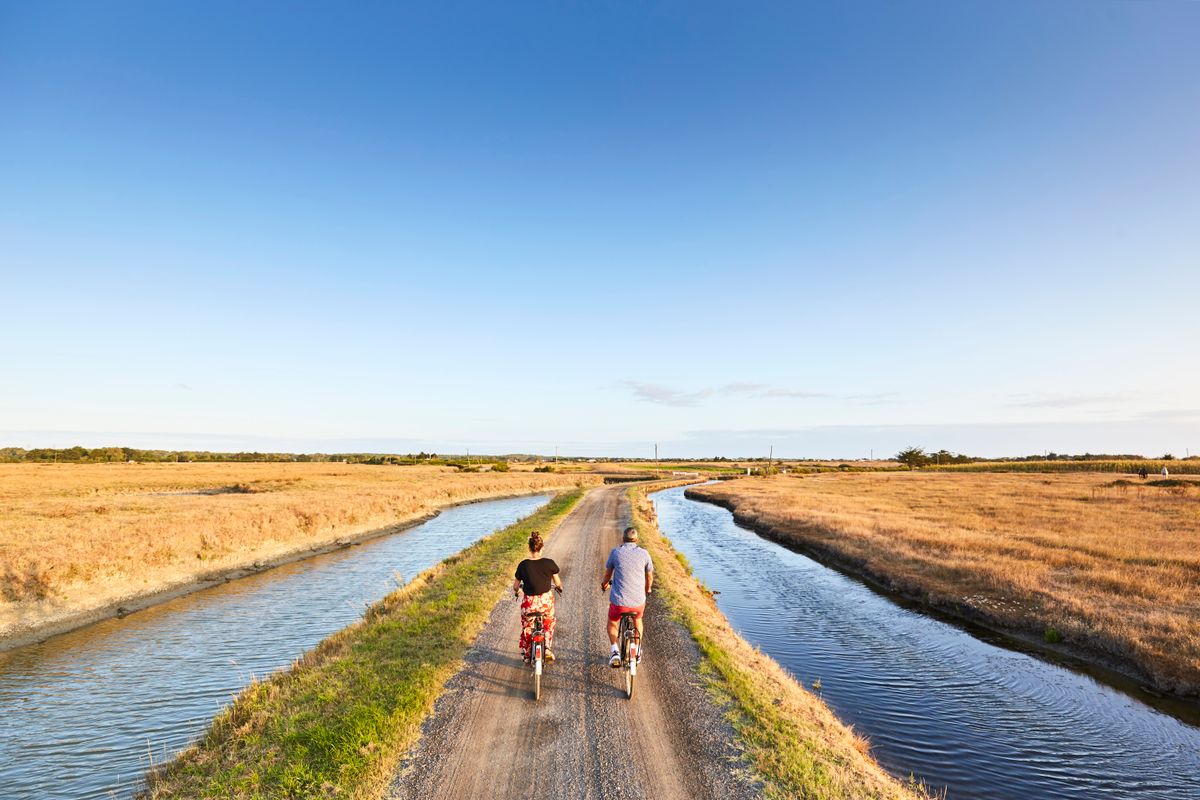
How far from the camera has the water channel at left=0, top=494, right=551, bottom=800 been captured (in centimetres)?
1159

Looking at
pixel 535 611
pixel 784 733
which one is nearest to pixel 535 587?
pixel 535 611

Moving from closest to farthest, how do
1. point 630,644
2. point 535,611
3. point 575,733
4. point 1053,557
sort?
point 575,733, point 630,644, point 535,611, point 1053,557

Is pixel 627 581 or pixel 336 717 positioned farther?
pixel 627 581

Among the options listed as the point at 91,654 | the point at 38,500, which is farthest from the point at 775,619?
the point at 38,500

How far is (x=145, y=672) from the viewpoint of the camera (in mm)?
16812

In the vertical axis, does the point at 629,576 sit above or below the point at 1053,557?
above

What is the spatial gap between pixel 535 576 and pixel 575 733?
9.20 ft

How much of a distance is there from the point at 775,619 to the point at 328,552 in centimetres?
2887

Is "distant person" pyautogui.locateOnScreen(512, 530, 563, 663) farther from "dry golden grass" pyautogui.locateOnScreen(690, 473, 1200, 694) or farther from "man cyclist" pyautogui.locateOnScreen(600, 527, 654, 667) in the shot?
"dry golden grass" pyautogui.locateOnScreen(690, 473, 1200, 694)

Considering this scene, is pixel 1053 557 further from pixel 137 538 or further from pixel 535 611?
pixel 137 538

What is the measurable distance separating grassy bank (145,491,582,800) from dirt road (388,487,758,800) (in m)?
0.51

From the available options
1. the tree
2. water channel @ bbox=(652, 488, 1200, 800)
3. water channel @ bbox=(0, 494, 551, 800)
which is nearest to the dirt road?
water channel @ bbox=(652, 488, 1200, 800)

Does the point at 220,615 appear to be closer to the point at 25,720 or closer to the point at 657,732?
the point at 25,720

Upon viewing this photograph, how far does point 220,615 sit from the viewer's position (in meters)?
23.0
